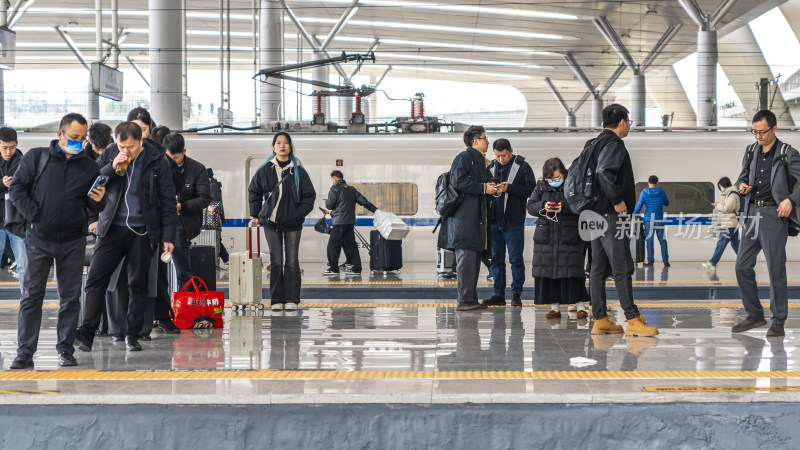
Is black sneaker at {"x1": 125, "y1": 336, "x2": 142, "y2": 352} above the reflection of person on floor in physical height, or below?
above

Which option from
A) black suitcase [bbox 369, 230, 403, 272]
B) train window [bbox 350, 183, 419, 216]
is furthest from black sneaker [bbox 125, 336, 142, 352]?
train window [bbox 350, 183, 419, 216]

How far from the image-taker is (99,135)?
5.99 meters

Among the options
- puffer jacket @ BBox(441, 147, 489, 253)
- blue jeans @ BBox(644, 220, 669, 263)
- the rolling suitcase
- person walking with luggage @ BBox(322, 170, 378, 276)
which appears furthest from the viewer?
blue jeans @ BBox(644, 220, 669, 263)

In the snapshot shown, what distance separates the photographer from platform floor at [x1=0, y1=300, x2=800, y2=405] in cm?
421

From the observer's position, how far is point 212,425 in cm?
418

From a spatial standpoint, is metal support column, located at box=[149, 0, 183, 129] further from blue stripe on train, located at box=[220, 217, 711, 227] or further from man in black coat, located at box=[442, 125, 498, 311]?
man in black coat, located at box=[442, 125, 498, 311]

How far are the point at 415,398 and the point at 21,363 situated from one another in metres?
2.57

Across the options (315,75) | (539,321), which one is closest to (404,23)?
(315,75)

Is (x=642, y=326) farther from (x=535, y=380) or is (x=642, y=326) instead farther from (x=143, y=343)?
(x=143, y=343)

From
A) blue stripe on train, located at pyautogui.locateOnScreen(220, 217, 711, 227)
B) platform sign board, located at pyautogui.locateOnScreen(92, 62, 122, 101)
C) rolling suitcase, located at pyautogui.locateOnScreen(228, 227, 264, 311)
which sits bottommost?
rolling suitcase, located at pyautogui.locateOnScreen(228, 227, 264, 311)

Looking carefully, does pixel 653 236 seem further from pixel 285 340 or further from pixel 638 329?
pixel 285 340

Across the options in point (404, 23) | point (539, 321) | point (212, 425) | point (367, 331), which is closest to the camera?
point (212, 425)

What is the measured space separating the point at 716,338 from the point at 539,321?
1544 millimetres

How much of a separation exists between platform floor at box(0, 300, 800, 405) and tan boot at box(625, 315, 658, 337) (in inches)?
5.7
